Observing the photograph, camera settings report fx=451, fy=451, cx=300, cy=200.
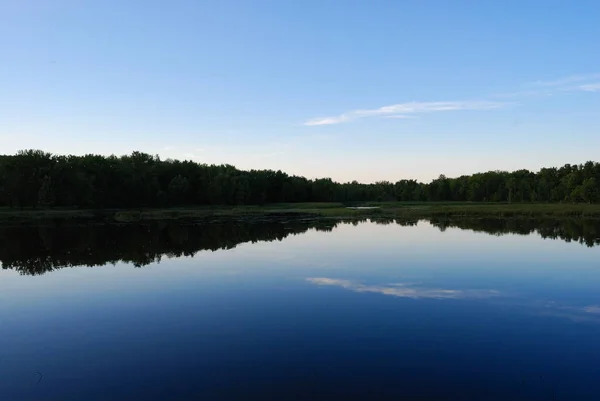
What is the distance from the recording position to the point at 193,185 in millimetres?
116125

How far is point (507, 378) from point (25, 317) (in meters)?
15.2

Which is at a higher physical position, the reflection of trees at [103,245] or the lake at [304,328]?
the reflection of trees at [103,245]

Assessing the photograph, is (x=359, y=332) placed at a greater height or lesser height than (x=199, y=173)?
lesser

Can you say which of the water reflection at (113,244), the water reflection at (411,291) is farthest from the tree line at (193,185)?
the water reflection at (411,291)

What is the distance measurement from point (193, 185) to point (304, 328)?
106378mm

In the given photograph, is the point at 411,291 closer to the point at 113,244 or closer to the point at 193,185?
the point at 113,244

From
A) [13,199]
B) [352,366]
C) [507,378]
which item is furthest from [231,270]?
[13,199]

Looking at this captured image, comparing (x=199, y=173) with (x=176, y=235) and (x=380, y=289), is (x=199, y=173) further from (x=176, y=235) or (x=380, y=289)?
(x=380, y=289)

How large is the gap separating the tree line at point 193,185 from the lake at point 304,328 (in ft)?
196

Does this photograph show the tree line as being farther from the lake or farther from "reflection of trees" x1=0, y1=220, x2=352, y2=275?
the lake

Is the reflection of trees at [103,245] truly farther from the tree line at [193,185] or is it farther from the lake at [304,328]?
the tree line at [193,185]

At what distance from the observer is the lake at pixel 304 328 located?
9.69m

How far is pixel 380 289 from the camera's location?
1892 cm

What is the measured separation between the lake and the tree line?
196 ft
